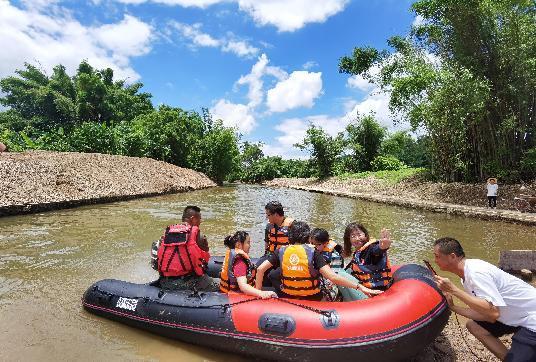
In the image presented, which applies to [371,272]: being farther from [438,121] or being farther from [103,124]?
[103,124]

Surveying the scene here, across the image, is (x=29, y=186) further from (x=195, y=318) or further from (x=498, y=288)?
(x=498, y=288)

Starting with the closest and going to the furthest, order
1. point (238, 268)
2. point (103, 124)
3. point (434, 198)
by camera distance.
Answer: point (238, 268) → point (434, 198) → point (103, 124)

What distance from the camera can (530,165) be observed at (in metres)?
15.2

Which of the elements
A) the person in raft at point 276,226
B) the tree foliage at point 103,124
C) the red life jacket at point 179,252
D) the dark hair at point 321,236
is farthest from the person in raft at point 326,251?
the tree foliage at point 103,124

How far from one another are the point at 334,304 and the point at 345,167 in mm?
28225

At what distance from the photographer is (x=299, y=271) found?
3797 mm

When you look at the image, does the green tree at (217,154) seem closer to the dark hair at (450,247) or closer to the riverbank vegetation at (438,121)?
the riverbank vegetation at (438,121)

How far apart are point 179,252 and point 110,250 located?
413 cm

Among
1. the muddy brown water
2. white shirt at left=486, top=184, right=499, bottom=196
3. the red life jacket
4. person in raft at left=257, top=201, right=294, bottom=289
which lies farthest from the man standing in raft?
white shirt at left=486, top=184, right=499, bottom=196

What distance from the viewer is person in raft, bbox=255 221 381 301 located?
3.71 metres

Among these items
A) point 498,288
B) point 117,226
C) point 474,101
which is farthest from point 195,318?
point 474,101

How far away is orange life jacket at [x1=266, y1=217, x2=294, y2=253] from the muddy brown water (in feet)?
5.47

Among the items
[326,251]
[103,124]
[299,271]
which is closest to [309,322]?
[299,271]

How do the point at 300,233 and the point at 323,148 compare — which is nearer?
the point at 300,233
